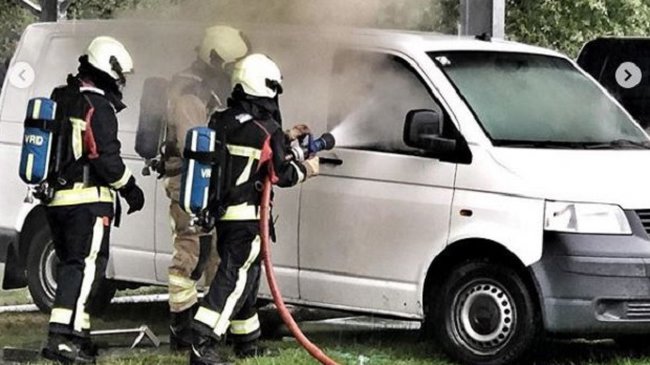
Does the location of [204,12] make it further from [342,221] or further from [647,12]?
[647,12]

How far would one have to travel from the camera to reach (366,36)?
8.68m

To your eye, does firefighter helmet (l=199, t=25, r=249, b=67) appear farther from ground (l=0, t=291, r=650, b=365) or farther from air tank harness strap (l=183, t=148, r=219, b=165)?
ground (l=0, t=291, r=650, b=365)

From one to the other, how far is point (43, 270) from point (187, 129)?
2.24m

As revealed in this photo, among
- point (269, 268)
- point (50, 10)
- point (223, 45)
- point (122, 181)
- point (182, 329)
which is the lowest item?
point (182, 329)

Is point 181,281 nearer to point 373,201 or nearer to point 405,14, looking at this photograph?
point 373,201

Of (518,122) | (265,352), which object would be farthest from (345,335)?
(518,122)

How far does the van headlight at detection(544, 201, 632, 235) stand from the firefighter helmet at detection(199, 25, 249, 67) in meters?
2.03

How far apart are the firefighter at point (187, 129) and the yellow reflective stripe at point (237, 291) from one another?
2.65 feet

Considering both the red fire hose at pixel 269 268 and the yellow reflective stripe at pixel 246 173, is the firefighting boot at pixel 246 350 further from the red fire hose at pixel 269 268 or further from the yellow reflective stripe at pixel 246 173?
the yellow reflective stripe at pixel 246 173

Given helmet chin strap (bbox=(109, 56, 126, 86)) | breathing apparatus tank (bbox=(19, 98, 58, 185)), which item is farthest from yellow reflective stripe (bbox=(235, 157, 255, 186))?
breathing apparatus tank (bbox=(19, 98, 58, 185))

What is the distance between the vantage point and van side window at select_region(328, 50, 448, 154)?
8422 millimetres

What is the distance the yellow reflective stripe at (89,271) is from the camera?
Result: 7924mm

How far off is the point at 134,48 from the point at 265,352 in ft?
7.97

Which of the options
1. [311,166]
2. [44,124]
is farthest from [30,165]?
[311,166]
